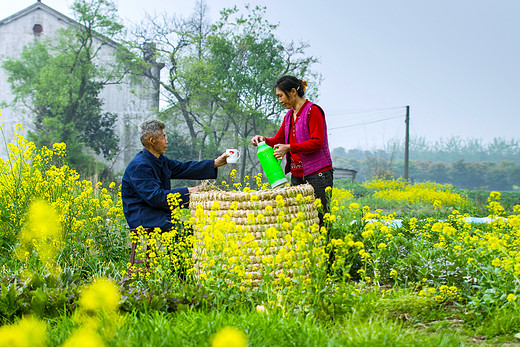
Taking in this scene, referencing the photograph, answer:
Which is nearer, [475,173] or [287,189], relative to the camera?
[287,189]

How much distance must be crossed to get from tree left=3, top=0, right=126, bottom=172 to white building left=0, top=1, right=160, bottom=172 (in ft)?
0.84

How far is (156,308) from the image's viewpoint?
107 inches

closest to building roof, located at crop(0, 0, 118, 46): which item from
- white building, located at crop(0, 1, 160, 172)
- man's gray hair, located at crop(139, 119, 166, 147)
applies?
white building, located at crop(0, 1, 160, 172)

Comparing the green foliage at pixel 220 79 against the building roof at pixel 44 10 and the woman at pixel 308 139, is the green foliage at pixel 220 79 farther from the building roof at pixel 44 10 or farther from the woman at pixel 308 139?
the woman at pixel 308 139

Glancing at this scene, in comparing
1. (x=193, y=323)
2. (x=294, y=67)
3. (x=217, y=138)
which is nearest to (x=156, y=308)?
(x=193, y=323)

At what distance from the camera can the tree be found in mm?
16734

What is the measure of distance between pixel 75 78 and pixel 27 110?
2.07 meters

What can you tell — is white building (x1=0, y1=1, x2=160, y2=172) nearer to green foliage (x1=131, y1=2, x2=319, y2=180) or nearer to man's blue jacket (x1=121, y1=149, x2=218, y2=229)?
green foliage (x1=131, y1=2, x2=319, y2=180)

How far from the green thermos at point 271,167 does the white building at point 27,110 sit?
45.4 ft

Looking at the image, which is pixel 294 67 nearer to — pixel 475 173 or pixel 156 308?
pixel 475 173

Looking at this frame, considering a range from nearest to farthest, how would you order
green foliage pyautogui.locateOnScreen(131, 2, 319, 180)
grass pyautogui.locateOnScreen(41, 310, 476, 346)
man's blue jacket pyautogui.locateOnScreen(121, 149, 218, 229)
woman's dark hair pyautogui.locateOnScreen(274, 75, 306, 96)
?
grass pyautogui.locateOnScreen(41, 310, 476, 346), man's blue jacket pyautogui.locateOnScreen(121, 149, 218, 229), woman's dark hair pyautogui.locateOnScreen(274, 75, 306, 96), green foliage pyautogui.locateOnScreen(131, 2, 319, 180)

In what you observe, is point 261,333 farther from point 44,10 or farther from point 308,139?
point 44,10

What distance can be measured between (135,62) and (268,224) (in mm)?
15051

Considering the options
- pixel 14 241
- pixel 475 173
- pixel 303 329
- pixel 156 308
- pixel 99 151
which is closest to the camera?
pixel 303 329
